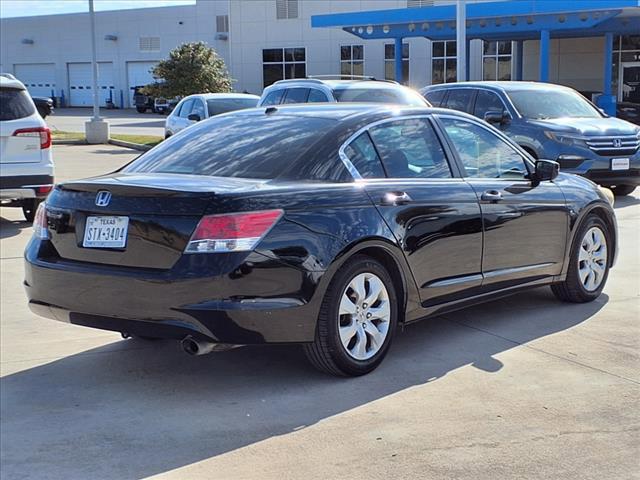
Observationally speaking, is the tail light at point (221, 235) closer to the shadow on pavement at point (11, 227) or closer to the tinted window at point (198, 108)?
the shadow on pavement at point (11, 227)

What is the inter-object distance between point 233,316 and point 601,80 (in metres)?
39.5

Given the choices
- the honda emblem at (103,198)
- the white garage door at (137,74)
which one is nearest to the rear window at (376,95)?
the honda emblem at (103,198)

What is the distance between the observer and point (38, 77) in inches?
2933

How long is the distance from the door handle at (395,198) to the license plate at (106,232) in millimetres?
1536

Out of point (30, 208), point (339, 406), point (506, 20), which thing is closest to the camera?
point (339, 406)

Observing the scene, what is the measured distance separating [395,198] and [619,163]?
28.4ft

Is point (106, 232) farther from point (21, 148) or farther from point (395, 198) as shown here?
point (21, 148)

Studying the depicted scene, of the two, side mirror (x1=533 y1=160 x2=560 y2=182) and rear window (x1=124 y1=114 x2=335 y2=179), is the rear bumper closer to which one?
rear window (x1=124 y1=114 x2=335 y2=179)

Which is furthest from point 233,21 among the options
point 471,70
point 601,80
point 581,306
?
point 581,306

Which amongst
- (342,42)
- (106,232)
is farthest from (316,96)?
(342,42)

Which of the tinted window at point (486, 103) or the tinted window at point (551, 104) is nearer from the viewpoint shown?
the tinted window at point (551, 104)

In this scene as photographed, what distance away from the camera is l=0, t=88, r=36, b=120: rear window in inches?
420

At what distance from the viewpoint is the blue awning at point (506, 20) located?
96.2ft

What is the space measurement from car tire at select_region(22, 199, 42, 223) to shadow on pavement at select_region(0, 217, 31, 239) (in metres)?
0.09
